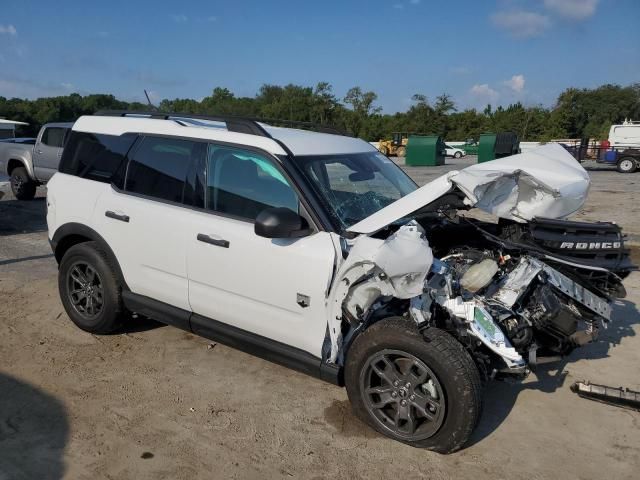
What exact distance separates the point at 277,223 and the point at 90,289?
240 centimetres

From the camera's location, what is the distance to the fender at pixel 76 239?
4320 millimetres

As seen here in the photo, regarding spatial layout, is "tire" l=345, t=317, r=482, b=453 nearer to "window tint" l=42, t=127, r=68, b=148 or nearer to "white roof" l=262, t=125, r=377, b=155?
"white roof" l=262, t=125, r=377, b=155

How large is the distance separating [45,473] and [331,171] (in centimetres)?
263

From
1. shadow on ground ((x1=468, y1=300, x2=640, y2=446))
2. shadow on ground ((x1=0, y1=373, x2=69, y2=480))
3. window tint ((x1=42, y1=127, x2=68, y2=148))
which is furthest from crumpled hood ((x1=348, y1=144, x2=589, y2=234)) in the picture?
window tint ((x1=42, y1=127, x2=68, y2=148))

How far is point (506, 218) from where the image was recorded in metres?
3.50

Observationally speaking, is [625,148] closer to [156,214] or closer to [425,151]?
[425,151]

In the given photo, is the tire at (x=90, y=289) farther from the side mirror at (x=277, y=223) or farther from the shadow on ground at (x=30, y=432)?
the side mirror at (x=277, y=223)

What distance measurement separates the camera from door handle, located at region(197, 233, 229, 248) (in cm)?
356

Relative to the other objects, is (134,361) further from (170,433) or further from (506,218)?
(506,218)

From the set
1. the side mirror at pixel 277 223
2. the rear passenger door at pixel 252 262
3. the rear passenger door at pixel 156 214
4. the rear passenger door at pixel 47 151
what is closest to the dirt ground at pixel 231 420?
the rear passenger door at pixel 252 262

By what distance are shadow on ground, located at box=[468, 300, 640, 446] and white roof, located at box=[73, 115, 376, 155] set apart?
2.18m

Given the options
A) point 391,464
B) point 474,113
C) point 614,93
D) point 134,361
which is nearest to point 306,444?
point 391,464

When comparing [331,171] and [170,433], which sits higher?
[331,171]

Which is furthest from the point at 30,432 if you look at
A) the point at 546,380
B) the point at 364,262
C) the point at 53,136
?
the point at 53,136
